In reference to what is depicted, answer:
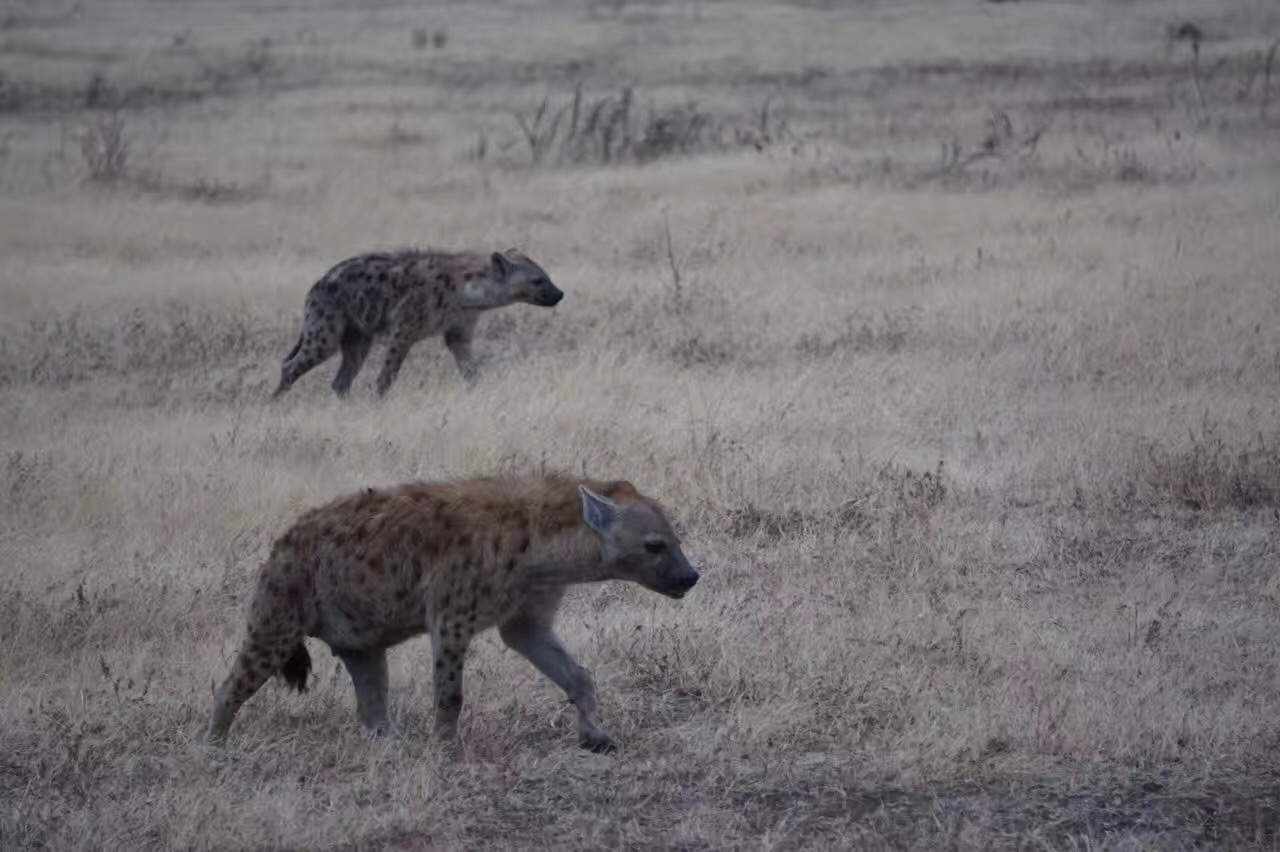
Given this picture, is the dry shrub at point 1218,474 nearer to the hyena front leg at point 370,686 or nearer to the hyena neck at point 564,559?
the hyena neck at point 564,559

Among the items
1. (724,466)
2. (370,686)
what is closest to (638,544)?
(370,686)

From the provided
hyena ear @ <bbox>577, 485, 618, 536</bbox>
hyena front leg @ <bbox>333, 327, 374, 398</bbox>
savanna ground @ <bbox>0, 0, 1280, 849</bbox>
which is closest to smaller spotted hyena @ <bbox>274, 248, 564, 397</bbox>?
hyena front leg @ <bbox>333, 327, 374, 398</bbox>

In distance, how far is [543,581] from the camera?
5.35 m

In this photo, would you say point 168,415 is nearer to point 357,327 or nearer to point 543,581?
point 357,327

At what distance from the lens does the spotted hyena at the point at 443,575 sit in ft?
17.2

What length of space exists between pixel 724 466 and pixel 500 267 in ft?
10.4

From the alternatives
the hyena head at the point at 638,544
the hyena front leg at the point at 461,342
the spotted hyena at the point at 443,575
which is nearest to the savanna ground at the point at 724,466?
the hyena front leg at the point at 461,342

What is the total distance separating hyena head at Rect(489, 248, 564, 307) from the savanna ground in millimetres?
392

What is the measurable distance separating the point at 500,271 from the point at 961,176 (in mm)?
8032

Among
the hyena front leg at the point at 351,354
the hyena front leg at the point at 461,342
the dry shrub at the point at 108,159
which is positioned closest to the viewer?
Answer: the hyena front leg at the point at 351,354

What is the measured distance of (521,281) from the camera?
11.5 m

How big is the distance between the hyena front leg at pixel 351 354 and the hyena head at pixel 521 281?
89cm

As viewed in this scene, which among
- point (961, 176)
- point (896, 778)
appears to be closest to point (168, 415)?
point (896, 778)

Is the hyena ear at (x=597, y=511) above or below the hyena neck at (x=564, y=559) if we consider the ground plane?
above
